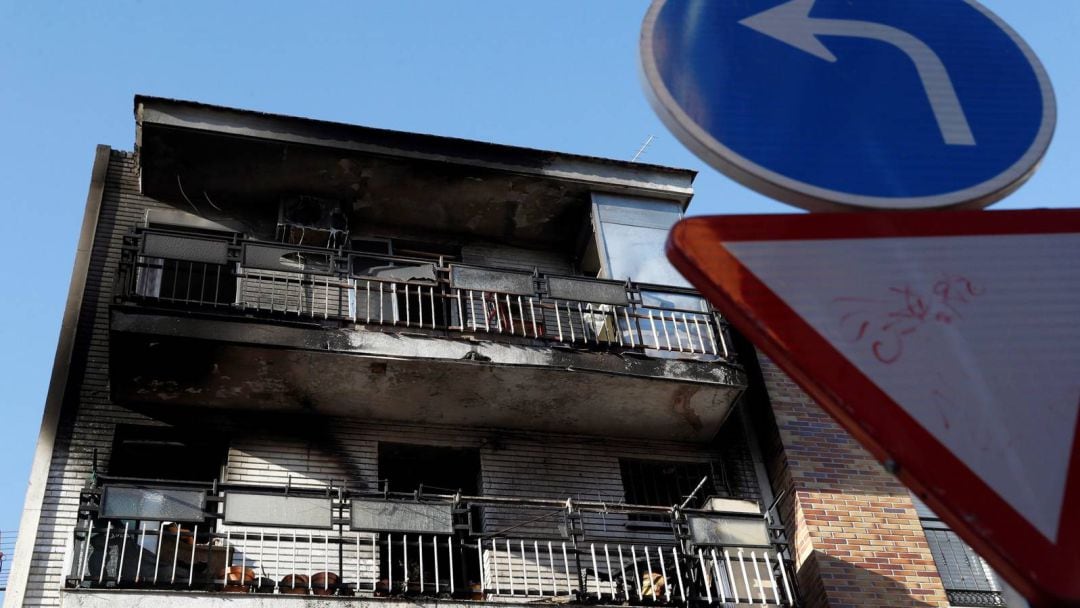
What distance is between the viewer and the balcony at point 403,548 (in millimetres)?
8422

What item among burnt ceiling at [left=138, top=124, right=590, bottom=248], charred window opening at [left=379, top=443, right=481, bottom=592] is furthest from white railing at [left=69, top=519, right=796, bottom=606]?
burnt ceiling at [left=138, top=124, right=590, bottom=248]

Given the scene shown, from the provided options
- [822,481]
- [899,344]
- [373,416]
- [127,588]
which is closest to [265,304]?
[373,416]

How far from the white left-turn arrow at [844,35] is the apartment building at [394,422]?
19.7 ft

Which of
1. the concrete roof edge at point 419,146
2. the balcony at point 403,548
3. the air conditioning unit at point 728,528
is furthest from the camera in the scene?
the concrete roof edge at point 419,146

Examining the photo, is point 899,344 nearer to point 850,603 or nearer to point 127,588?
point 127,588

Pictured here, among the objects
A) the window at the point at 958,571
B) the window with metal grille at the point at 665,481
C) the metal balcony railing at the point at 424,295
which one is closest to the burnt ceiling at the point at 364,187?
the metal balcony railing at the point at 424,295

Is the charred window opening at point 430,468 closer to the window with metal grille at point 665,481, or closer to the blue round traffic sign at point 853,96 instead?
the window with metal grille at point 665,481

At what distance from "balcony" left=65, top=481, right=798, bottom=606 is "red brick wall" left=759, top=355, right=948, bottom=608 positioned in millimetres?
458

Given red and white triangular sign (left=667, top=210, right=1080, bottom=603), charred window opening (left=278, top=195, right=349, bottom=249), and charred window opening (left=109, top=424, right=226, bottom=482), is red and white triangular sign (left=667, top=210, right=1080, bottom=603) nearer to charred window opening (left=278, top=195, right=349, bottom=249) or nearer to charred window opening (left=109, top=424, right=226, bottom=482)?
charred window opening (left=109, top=424, right=226, bottom=482)

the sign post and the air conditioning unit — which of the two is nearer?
the sign post

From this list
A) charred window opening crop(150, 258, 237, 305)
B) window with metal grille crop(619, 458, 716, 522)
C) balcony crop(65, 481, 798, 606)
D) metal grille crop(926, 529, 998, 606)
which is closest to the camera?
balcony crop(65, 481, 798, 606)

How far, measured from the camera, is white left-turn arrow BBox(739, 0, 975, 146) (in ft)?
11.4

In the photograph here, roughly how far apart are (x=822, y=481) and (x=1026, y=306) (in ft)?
26.4

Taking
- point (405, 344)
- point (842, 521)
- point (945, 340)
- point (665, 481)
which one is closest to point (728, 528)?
point (842, 521)
